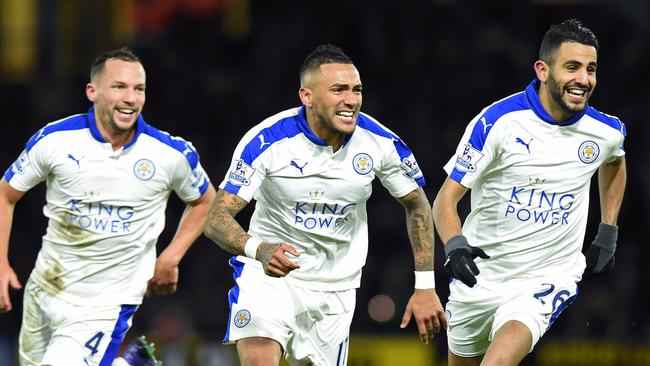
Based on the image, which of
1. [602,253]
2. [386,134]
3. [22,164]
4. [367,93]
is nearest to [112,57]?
[22,164]

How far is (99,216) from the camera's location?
7660 millimetres

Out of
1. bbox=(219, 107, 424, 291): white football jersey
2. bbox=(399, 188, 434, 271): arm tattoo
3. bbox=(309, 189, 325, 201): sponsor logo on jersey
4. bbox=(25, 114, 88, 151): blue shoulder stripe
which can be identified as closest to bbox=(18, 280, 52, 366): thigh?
bbox=(25, 114, 88, 151): blue shoulder stripe

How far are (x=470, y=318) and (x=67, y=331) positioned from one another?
2.35m

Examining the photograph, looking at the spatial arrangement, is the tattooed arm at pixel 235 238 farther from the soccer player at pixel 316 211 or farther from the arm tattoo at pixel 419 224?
the arm tattoo at pixel 419 224

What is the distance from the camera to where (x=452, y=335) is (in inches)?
299

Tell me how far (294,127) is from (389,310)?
552 cm

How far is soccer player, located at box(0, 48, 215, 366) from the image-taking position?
7.65m

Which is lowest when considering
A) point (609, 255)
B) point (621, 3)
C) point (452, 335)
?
point (452, 335)

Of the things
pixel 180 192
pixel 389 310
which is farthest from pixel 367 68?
pixel 180 192

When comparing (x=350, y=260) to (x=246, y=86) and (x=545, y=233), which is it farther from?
(x=246, y=86)

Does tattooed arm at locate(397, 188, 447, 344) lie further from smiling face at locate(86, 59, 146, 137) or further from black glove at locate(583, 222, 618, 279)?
smiling face at locate(86, 59, 146, 137)

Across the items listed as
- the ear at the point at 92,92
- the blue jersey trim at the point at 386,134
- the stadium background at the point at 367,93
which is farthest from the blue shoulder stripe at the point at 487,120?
the stadium background at the point at 367,93

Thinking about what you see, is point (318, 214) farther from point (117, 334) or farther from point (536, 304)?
point (117, 334)

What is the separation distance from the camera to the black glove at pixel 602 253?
768 centimetres
